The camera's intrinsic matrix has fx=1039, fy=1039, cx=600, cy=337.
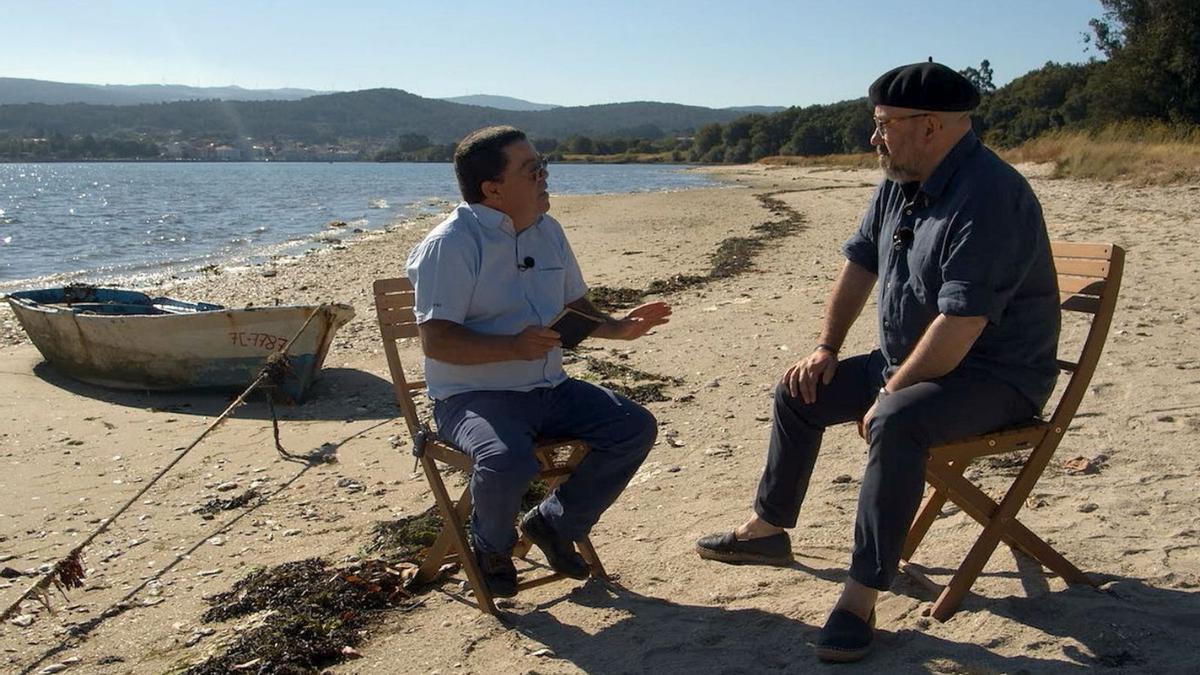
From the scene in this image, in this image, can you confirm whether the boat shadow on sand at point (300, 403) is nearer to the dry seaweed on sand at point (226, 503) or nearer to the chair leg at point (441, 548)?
the dry seaweed on sand at point (226, 503)

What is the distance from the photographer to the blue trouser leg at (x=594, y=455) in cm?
357

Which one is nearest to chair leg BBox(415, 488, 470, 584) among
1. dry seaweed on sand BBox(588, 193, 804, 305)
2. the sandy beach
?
the sandy beach

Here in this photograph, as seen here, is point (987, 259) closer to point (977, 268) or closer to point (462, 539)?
point (977, 268)

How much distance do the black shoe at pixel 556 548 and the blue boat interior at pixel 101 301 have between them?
733 centimetres

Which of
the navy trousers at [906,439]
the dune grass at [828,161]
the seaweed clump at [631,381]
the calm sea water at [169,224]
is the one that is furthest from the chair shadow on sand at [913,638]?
the dune grass at [828,161]

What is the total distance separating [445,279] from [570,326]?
483 mm

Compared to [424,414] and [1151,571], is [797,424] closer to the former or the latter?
[1151,571]

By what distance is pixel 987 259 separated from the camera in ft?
10.0

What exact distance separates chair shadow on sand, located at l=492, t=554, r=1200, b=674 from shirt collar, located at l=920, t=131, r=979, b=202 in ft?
4.36

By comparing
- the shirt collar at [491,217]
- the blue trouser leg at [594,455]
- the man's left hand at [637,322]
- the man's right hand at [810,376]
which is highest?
the shirt collar at [491,217]

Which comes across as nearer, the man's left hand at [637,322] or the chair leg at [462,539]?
the chair leg at [462,539]

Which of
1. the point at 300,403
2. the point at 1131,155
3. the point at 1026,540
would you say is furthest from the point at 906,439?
the point at 1131,155

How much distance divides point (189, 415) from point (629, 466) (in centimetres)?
538

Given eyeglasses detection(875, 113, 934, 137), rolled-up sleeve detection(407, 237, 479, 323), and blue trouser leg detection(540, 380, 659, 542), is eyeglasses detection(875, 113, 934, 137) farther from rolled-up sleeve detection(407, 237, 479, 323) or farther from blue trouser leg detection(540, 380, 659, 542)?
rolled-up sleeve detection(407, 237, 479, 323)
